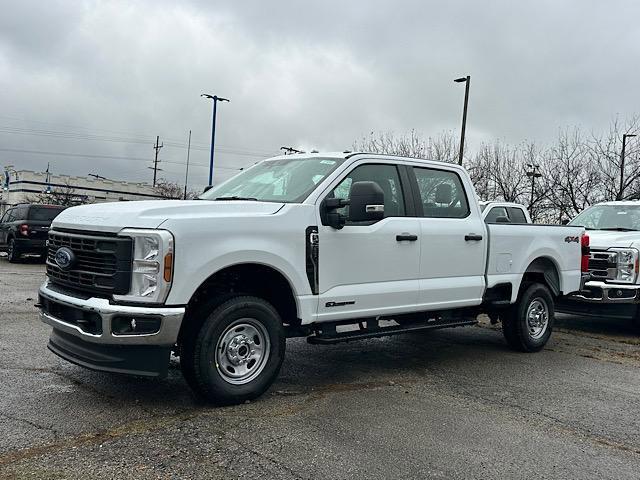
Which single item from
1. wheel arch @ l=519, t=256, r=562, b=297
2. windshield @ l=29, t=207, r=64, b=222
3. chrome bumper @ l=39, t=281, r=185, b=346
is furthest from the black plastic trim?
windshield @ l=29, t=207, r=64, b=222

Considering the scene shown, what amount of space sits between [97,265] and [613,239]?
25.5 ft

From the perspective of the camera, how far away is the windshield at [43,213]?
1753 cm

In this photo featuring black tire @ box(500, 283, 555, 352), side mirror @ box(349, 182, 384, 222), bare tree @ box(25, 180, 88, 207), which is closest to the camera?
side mirror @ box(349, 182, 384, 222)

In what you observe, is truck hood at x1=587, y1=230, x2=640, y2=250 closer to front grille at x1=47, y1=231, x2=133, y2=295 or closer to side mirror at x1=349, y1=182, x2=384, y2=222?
side mirror at x1=349, y1=182, x2=384, y2=222

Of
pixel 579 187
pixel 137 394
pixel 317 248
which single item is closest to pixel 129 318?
pixel 137 394

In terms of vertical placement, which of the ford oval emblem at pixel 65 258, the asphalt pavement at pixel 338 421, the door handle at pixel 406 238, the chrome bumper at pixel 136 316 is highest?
the door handle at pixel 406 238

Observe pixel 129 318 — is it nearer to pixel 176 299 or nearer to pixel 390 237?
pixel 176 299

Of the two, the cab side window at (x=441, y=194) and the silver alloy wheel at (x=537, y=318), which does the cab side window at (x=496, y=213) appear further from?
the cab side window at (x=441, y=194)

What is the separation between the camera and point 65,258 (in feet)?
15.5

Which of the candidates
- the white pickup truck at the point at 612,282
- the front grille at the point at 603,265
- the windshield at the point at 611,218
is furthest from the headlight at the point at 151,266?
the windshield at the point at 611,218

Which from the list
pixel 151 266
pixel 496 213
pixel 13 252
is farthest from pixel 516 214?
pixel 13 252

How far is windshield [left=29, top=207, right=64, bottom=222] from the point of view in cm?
1753

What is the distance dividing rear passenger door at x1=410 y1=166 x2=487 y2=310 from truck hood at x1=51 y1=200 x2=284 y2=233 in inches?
69.4

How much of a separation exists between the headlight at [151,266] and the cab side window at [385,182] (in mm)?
1857
